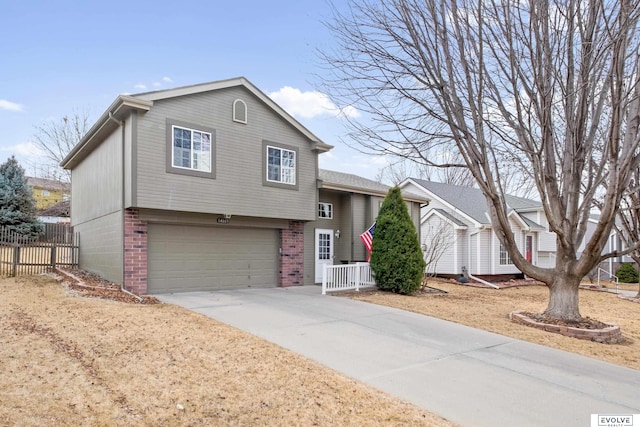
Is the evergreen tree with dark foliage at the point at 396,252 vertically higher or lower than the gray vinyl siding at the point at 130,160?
lower

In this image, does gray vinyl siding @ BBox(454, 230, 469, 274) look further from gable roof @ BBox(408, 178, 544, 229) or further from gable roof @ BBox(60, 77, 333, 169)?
gable roof @ BBox(60, 77, 333, 169)

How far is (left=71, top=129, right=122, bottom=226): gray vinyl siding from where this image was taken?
11055mm

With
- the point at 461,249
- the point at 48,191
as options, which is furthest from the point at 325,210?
the point at 48,191

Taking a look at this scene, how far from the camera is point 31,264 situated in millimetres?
13297

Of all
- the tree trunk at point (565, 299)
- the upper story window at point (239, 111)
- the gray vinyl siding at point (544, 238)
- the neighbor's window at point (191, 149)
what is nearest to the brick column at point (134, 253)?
the neighbor's window at point (191, 149)

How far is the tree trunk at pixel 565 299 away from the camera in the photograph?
9383 mm

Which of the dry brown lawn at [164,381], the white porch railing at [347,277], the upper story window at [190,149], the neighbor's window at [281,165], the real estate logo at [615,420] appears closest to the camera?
→ the dry brown lawn at [164,381]

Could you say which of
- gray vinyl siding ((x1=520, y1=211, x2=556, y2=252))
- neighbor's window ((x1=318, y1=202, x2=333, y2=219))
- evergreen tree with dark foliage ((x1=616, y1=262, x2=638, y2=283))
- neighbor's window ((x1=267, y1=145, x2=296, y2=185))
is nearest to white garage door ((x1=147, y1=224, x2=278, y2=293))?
neighbor's window ((x1=267, y1=145, x2=296, y2=185))

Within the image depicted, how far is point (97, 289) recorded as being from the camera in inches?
392

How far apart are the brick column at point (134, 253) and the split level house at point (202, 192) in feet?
0.08

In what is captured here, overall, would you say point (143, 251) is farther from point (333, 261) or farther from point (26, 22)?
point (26, 22)

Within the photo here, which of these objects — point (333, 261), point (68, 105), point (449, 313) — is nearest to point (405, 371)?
Result: point (449, 313)

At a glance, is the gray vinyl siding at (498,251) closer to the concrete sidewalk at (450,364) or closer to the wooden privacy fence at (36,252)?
the concrete sidewalk at (450,364)

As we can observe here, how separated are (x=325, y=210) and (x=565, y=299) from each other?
841cm
